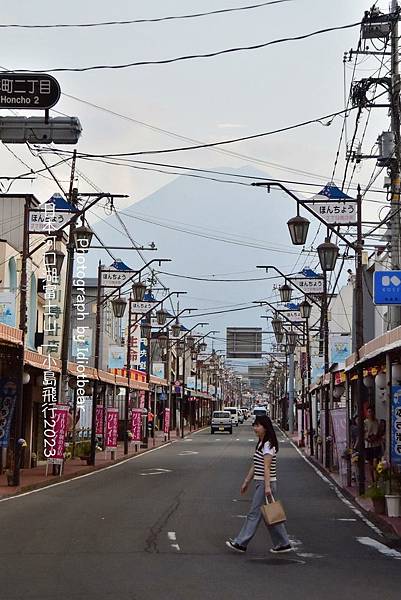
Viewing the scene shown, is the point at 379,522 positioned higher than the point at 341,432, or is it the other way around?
the point at 341,432

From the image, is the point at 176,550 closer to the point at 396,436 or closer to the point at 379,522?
the point at 379,522

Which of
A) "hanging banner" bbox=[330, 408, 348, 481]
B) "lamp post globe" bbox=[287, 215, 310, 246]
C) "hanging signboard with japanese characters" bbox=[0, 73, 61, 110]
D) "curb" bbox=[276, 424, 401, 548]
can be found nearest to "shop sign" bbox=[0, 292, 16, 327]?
"hanging banner" bbox=[330, 408, 348, 481]

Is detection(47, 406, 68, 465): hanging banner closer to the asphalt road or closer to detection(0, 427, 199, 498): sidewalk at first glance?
detection(0, 427, 199, 498): sidewalk

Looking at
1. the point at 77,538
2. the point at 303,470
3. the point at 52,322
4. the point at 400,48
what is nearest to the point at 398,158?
the point at 400,48

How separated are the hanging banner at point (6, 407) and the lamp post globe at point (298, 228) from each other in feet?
30.1

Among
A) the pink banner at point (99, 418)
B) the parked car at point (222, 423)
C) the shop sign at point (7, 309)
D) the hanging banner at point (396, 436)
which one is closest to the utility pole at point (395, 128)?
the hanging banner at point (396, 436)

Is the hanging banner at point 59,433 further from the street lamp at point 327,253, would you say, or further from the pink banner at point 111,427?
the street lamp at point 327,253

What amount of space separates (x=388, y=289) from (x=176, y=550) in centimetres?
868

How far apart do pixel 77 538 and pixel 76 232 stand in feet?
50.8

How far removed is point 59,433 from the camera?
2947 centimetres

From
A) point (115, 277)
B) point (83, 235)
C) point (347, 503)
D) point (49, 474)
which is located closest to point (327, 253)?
point (347, 503)

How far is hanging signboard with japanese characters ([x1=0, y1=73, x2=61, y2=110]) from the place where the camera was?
12531mm

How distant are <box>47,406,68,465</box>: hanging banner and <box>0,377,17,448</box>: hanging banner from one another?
9.85 ft

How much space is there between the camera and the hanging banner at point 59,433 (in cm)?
2919
